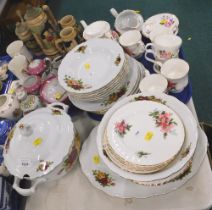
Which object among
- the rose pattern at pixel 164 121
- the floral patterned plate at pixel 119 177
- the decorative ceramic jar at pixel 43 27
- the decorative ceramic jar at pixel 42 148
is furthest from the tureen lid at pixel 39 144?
the decorative ceramic jar at pixel 43 27

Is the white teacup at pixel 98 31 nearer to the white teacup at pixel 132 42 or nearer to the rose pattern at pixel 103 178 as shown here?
the white teacup at pixel 132 42

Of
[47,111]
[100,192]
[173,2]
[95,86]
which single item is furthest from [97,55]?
[173,2]

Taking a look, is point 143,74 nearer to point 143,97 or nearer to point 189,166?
point 143,97

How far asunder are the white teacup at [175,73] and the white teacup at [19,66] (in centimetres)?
57

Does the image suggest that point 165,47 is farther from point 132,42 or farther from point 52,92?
point 52,92

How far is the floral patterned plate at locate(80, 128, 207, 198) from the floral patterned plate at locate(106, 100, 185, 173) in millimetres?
65

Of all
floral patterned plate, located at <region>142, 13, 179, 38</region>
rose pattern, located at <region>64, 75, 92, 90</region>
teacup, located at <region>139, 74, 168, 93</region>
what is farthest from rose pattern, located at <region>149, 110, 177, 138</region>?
floral patterned plate, located at <region>142, 13, 179, 38</region>

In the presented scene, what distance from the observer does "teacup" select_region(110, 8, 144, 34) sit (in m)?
1.25

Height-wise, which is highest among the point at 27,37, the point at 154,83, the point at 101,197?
the point at 27,37

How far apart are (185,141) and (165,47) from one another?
0.41 m

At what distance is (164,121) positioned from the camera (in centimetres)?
79

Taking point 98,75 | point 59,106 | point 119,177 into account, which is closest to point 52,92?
point 59,106

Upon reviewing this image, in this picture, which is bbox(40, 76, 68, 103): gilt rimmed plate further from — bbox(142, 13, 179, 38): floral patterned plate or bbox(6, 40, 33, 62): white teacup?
bbox(142, 13, 179, 38): floral patterned plate

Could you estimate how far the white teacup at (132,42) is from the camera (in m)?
1.12
